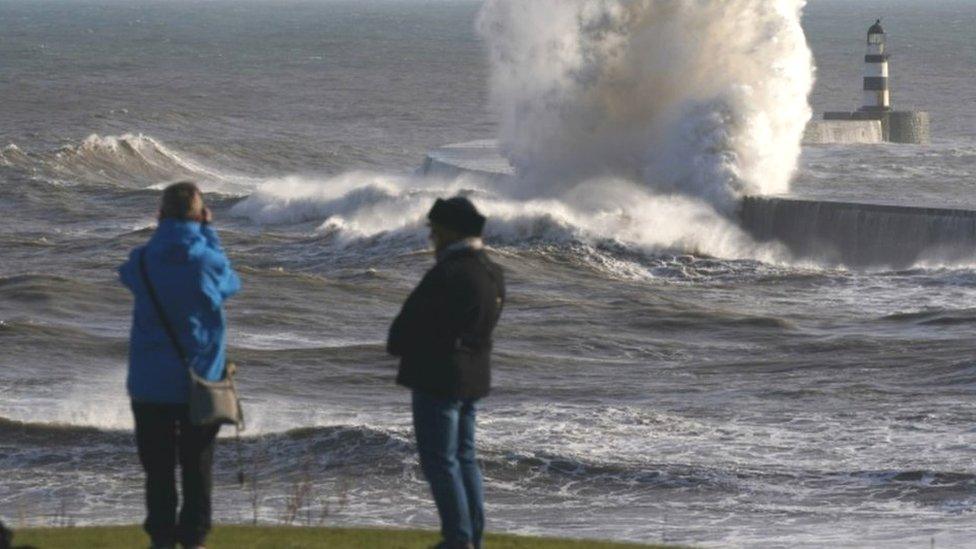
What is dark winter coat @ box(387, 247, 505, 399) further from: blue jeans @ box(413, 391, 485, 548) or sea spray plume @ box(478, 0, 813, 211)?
sea spray plume @ box(478, 0, 813, 211)

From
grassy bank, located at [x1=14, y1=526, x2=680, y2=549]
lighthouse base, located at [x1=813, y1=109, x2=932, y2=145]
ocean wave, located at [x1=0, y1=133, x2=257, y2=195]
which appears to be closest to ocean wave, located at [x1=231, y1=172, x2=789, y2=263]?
ocean wave, located at [x1=0, y1=133, x2=257, y2=195]

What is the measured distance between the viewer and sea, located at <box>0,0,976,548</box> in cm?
1353

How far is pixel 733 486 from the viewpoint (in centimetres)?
1385

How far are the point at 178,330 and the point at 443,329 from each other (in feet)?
3.09

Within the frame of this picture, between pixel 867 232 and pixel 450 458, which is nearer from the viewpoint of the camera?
pixel 450 458

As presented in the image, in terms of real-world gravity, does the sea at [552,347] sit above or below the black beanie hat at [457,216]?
below

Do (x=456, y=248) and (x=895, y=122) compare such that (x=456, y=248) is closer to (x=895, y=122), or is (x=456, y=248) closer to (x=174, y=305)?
(x=174, y=305)

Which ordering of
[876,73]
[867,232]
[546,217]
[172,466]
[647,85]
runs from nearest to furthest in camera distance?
1. [172,466]
2. [867,232]
3. [546,217]
4. [647,85]
5. [876,73]

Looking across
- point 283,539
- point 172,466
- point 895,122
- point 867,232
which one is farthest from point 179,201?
point 895,122

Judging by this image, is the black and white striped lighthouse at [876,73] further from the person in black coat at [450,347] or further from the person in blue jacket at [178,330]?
the person in blue jacket at [178,330]

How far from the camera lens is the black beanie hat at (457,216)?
736 centimetres

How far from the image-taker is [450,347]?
286 inches

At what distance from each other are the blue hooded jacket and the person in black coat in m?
0.67

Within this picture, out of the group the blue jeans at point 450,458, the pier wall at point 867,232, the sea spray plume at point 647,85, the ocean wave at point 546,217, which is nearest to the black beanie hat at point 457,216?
the blue jeans at point 450,458
